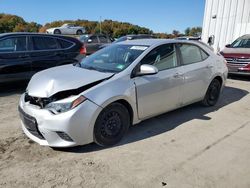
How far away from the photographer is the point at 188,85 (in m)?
5.34

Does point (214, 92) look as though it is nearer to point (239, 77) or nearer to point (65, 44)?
point (65, 44)

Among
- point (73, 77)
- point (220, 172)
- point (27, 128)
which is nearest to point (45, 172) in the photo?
point (27, 128)

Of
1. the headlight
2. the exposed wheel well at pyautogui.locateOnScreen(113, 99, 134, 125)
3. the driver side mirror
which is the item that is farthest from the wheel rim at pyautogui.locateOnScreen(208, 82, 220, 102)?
the headlight

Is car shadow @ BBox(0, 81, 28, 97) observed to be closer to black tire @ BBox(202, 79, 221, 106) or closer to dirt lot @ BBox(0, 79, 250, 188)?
dirt lot @ BBox(0, 79, 250, 188)

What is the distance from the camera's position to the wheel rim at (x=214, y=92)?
622cm

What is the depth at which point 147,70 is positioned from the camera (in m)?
4.31

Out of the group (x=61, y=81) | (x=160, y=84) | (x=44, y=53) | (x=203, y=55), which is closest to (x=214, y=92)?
(x=203, y=55)

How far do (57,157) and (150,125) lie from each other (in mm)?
1882

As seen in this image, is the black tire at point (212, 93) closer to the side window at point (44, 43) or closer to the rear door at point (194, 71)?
the rear door at point (194, 71)

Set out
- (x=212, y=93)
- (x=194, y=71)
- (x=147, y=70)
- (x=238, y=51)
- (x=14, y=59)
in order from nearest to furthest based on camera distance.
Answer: (x=147, y=70) → (x=194, y=71) → (x=212, y=93) → (x=14, y=59) → (x=238, y=51)

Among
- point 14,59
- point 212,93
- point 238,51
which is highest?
point 14,59

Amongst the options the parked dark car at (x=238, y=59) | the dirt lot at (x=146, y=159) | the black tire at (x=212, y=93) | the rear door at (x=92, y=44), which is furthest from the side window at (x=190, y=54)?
A: the rear door at (x=92, y=44)

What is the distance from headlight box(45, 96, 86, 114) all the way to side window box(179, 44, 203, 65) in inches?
96.6

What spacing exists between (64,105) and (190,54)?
9.78ft
